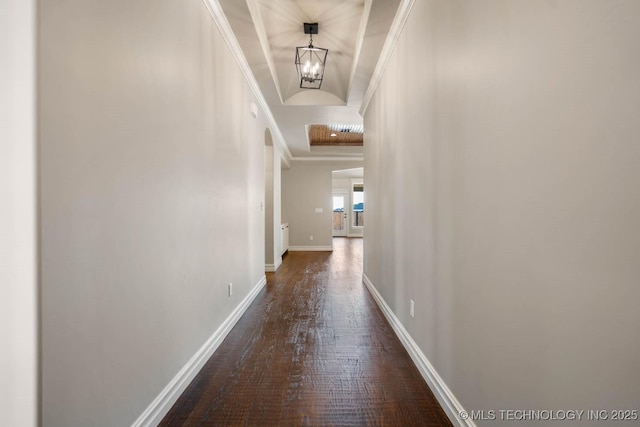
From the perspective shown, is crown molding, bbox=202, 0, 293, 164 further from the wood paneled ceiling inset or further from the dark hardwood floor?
the dark hardwood floor

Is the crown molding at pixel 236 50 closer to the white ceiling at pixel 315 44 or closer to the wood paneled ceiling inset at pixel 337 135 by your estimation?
the white ceiling at pixel 315 44

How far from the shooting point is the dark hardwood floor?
1585mm

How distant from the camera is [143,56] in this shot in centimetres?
141

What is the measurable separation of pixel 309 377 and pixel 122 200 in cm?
152

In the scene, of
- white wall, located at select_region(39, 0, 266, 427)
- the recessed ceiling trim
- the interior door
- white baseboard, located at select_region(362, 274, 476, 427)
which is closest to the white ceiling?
white wall, located at select_region(39, 0, 266, 427)

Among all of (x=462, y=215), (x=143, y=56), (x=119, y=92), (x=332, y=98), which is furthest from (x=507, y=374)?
(x=332, y=98)

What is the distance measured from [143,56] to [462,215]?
170 cm

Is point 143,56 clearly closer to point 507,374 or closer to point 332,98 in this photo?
point 507,374

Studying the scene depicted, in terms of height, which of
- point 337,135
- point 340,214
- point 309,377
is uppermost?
point 337,135

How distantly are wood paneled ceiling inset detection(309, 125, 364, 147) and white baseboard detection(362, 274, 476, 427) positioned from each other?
464cm

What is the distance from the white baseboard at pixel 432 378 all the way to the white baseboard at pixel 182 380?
149cm

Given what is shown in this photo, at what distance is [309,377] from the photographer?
1.95 meters
